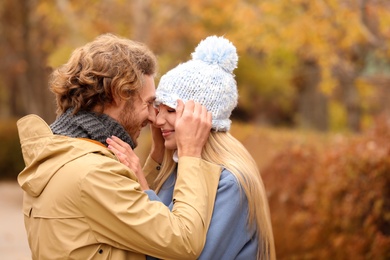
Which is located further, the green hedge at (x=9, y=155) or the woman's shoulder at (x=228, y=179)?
the green hedge at (x=9, y=155)

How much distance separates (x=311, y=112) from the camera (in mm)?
21609

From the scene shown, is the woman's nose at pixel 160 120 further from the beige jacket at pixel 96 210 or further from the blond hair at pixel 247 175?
the beige jacket at pixel 96 210

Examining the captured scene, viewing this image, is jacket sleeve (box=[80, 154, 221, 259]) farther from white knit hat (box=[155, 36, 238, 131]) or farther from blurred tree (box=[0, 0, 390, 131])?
blurred tree (box=[0, 0, 390, 131])

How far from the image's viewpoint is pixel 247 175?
3436 mm

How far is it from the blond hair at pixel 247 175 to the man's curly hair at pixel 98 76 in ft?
1.58

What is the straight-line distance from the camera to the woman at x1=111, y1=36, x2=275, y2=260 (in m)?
3.32

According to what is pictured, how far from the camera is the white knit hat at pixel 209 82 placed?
350 cm

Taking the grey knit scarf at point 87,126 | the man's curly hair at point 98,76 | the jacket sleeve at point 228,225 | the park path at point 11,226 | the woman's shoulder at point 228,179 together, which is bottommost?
the park path at point 11,226

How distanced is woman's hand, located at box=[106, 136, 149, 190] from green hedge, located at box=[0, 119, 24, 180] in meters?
16.4

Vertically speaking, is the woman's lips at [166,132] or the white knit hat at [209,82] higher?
the white knit hat at [209,82]

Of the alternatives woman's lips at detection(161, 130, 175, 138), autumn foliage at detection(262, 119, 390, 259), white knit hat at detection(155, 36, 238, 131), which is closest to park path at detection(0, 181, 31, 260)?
autumn foliage at detection(262, 119, 390, 259)

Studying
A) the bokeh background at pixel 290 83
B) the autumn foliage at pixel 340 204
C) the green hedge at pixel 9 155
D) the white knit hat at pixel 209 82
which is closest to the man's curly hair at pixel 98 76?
the white knit hat at pixel 209 82

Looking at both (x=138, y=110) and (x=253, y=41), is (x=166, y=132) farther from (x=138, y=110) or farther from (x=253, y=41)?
(x=253, y=41)

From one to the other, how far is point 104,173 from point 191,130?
20.4 inches
